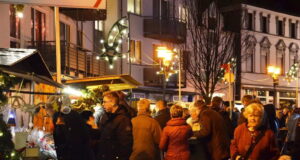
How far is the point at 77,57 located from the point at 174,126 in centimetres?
1467

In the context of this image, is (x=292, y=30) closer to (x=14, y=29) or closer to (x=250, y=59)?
(x=250, y=59)

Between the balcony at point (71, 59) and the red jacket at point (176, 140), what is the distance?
1172 centimetres

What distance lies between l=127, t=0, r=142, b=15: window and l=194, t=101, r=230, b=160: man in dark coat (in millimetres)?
24166

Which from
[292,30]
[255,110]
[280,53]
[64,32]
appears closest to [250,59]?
[280,53]

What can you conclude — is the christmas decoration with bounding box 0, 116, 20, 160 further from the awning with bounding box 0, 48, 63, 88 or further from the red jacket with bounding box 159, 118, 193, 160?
the red jacket with bounding box 159, 118, 193, 160

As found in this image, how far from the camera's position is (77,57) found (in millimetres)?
23969

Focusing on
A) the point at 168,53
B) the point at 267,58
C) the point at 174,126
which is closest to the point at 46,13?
the point at 168,53

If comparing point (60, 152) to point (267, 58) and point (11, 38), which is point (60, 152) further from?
point (267, 58)

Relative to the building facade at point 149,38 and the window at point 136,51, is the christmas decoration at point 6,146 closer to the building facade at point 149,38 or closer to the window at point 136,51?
the building facade at point 149,38

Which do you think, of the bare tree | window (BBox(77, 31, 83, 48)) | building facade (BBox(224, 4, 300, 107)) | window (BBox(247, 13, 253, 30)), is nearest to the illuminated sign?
window (BBox(77, 31, 83, 48))

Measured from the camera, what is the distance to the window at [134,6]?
34.0 m

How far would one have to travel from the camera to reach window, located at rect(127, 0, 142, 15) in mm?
33969

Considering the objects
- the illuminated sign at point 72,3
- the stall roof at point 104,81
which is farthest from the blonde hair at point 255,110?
the stall roof at point 104,81

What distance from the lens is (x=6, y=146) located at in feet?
23.2
